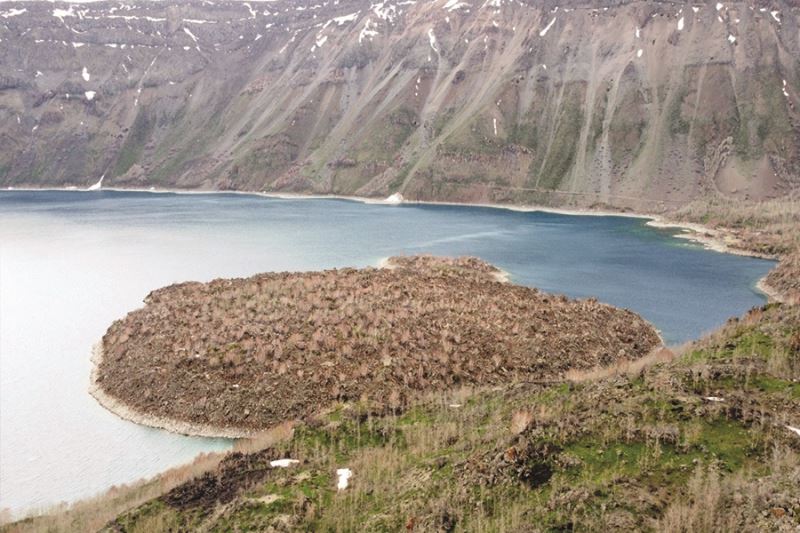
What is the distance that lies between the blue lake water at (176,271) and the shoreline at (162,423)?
0.52 meters

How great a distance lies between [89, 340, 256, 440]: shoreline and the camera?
32.0 m

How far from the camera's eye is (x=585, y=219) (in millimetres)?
141500

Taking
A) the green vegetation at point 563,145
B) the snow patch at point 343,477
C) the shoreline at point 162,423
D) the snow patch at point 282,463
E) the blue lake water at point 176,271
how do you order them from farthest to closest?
the green vegetation at point 563,145, the shoreline at point 162,423, the blue lake water at point 176,271, the snow patch at point 282,463, the snow patch at point 343,477

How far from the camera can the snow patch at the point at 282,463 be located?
19.6m

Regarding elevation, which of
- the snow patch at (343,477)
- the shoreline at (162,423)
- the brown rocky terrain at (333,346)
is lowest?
the shoreline at (162,423)

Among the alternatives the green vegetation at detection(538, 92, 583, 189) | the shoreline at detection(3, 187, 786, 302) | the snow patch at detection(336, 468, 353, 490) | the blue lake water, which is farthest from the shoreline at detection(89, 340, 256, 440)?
the green vegetation at detection(538, 92, 583, 189)

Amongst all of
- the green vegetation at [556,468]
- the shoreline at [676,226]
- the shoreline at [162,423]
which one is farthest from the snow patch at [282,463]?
the shoreline at [676,226]

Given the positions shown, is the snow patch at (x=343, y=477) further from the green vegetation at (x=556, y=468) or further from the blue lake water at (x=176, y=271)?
the blue lake water at (x=176, y=271)

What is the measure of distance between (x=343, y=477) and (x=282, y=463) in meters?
2.86

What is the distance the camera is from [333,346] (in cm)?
3853

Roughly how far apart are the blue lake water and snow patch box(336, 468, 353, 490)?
14.5 m

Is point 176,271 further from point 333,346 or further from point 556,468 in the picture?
point 556,468

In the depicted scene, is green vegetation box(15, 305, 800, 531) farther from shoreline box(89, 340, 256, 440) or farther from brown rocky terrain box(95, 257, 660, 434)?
shoreline box(89, 340, 256, 440)

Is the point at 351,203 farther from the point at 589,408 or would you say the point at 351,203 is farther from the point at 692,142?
the point at 589,408
